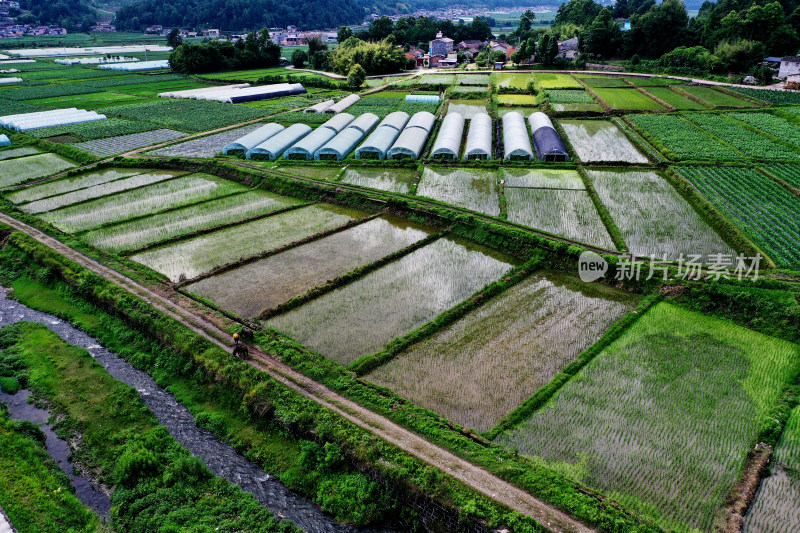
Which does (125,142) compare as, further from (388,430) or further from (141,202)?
(388,430)

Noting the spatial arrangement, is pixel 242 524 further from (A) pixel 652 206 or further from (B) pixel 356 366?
(A) pixel 652 206

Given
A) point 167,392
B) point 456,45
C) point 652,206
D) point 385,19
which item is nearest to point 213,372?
point 167,392

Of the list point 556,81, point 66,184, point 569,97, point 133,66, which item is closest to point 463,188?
point 66,184

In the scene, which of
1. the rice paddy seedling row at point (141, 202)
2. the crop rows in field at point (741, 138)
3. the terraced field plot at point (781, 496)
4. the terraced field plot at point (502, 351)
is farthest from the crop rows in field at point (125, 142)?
the crop rows in field at point (741, 138)

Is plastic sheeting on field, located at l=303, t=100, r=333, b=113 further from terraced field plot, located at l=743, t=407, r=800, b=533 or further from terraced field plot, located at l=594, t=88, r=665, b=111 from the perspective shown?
terraced field plot, located at l=743, t=407, r=800, b=533

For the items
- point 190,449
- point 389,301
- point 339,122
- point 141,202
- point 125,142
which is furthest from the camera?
point 339,122

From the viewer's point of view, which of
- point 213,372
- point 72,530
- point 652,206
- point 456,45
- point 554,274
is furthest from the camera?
point 456,45

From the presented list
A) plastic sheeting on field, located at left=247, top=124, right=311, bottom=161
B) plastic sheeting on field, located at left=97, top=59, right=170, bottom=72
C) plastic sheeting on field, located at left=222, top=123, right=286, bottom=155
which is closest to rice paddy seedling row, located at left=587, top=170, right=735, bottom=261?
plastic sheeting on field, located at left=247, top=124, right=311, bottom=161
